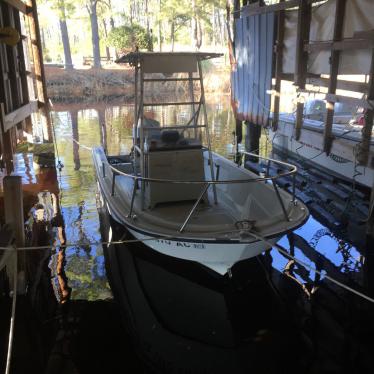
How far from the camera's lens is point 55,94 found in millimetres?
32156

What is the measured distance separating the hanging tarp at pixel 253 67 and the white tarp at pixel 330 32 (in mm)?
697

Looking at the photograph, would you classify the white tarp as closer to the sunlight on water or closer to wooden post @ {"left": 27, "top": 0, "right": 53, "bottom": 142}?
the sunlight on water

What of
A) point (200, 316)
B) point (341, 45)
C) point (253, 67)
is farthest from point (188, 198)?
point (253, 67)

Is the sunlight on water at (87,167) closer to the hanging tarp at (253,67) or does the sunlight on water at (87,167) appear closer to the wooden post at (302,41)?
the hanging tarp at (253,67)

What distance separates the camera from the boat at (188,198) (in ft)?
18.1

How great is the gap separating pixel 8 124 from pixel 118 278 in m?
3.30

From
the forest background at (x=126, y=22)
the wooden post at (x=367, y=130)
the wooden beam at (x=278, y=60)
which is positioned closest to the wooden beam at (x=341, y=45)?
the wooden post at (x=367, y=130)

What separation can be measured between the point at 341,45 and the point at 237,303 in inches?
214

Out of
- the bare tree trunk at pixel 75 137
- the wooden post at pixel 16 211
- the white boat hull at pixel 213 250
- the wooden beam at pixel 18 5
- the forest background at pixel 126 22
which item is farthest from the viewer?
the forest background at pixel 126 22

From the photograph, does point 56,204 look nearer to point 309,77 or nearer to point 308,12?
point 309,77

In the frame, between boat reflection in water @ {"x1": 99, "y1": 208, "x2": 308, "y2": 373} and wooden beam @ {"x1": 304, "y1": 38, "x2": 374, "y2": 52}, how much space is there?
14.4ft

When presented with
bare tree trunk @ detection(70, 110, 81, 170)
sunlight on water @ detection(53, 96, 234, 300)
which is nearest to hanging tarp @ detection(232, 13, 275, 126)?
sunlight on water @ detection(53, 96, 234, 300)

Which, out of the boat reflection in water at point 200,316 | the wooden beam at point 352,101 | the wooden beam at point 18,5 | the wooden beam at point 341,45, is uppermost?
the wooden beam at point 18,5

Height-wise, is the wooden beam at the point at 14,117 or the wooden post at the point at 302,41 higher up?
the wooden post at the point at 302,41
